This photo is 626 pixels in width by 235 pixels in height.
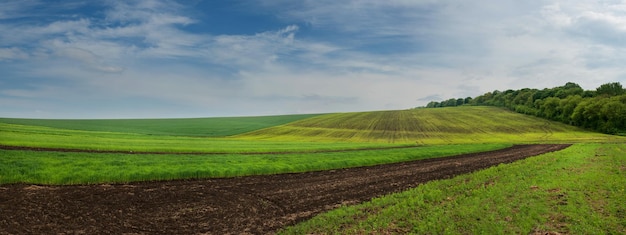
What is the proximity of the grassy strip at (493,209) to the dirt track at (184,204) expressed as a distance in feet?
6.02

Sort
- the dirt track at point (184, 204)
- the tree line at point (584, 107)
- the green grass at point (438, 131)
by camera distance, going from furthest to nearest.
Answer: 1. the tree line at point (584, 107)
2. the green grass at point (438, 131)
3. the dirt track at point (184, 204)

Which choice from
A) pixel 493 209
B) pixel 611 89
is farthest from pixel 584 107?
pixel 493 209

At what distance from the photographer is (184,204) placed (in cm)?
1664

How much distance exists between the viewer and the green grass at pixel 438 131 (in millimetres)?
→ 76000

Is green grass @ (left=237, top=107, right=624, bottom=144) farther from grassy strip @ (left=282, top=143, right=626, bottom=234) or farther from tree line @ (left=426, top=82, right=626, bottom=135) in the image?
grassy strip @ (left=282, top=143, right=626, bottom=234)

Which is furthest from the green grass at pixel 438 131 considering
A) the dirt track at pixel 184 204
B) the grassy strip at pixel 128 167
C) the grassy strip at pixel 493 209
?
the dirt track at pixel 184 204

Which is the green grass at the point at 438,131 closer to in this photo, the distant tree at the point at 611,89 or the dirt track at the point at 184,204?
the distant tree at the point at 611,89

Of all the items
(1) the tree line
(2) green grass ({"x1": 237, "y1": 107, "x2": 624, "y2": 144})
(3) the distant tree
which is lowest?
(2) green grass ({"x1": 237, "y1": 107, "x2": 624, "y2": 144})

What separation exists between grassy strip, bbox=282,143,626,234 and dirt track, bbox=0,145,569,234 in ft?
6.02

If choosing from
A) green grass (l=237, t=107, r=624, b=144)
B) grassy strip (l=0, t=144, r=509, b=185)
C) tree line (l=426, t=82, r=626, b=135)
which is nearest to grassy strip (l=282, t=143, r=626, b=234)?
grassy strip (l=0, t=144, r=509, b=185)

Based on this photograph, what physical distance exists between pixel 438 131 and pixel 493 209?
77.8m

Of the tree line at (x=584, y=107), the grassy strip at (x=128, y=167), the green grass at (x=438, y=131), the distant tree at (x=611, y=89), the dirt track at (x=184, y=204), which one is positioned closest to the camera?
the dirt track at (x=184, y=204)

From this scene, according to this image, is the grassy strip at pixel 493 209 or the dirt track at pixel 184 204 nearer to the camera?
the grassy strip at pixel 493 209

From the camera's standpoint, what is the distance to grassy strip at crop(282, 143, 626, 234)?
41.0 ft
